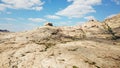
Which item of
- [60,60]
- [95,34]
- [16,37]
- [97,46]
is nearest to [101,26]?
[95,34]

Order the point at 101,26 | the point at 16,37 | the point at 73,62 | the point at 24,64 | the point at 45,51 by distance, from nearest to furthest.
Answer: the point at 73,62
the point at 24,64
the point at 45,51
the point at 16,37
the point at 101,26

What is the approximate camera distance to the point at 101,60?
40.4m

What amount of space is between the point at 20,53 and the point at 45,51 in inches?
265

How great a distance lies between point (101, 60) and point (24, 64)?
18.0m

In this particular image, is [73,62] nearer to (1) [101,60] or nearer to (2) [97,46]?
(1) [101,60]

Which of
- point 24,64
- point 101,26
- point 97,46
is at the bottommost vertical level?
Answer: point 24,64

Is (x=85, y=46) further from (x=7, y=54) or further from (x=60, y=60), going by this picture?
(x=7, y=54)

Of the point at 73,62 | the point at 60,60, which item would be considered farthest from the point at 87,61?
the point at 60,60

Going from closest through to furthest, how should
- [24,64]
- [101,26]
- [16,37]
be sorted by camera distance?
[24,64] < [16,37] < [101,26]

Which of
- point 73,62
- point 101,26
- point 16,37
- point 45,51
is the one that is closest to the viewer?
point 73,62

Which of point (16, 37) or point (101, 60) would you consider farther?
point (16, 37)

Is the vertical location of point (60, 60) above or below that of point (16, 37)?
below

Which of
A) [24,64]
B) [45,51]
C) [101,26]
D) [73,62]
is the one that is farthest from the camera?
[101,26]

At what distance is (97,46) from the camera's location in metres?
49.0
